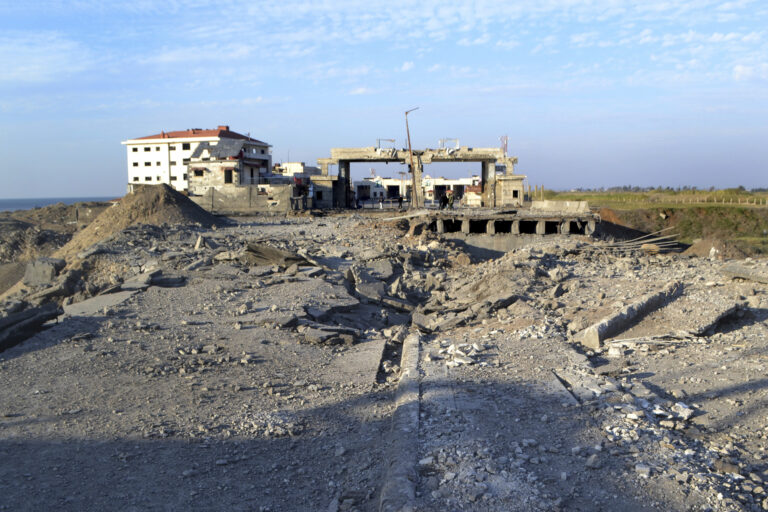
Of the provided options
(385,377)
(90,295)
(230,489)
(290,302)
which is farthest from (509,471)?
(90,295)

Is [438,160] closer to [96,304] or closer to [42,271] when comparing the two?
[42,271]

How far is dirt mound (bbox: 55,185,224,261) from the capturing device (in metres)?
21.5

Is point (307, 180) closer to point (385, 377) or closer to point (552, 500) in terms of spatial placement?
point (385, 377)

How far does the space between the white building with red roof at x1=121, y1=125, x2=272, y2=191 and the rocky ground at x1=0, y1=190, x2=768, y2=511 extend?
5533 cm

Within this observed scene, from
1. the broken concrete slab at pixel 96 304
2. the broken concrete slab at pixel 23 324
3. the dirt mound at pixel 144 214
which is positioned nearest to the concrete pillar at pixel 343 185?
the dirt mound at pixel 144 214

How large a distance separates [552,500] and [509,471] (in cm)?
47

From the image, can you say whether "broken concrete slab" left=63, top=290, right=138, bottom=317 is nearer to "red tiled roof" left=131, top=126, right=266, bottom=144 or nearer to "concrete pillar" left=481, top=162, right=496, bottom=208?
"concrete pillar" left=481, top=162, right=496, bottom=208

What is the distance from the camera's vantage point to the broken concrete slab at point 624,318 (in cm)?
823

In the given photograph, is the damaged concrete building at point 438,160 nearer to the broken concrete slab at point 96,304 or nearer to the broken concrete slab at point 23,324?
the broken concrete slab at point 96,304

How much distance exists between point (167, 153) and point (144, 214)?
49538 mm

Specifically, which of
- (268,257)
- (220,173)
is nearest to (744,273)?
(268,257)

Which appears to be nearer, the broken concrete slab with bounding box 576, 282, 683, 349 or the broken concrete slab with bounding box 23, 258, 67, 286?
the broken concrete slab with bounding box 576, 282, 683, 349

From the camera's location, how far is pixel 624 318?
28.9ft

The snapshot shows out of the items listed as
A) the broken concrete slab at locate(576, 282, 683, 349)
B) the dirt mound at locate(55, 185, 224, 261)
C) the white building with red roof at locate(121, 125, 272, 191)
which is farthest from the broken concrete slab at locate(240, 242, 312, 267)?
the white building with red roof at locate(121, 125, 272, 191)
